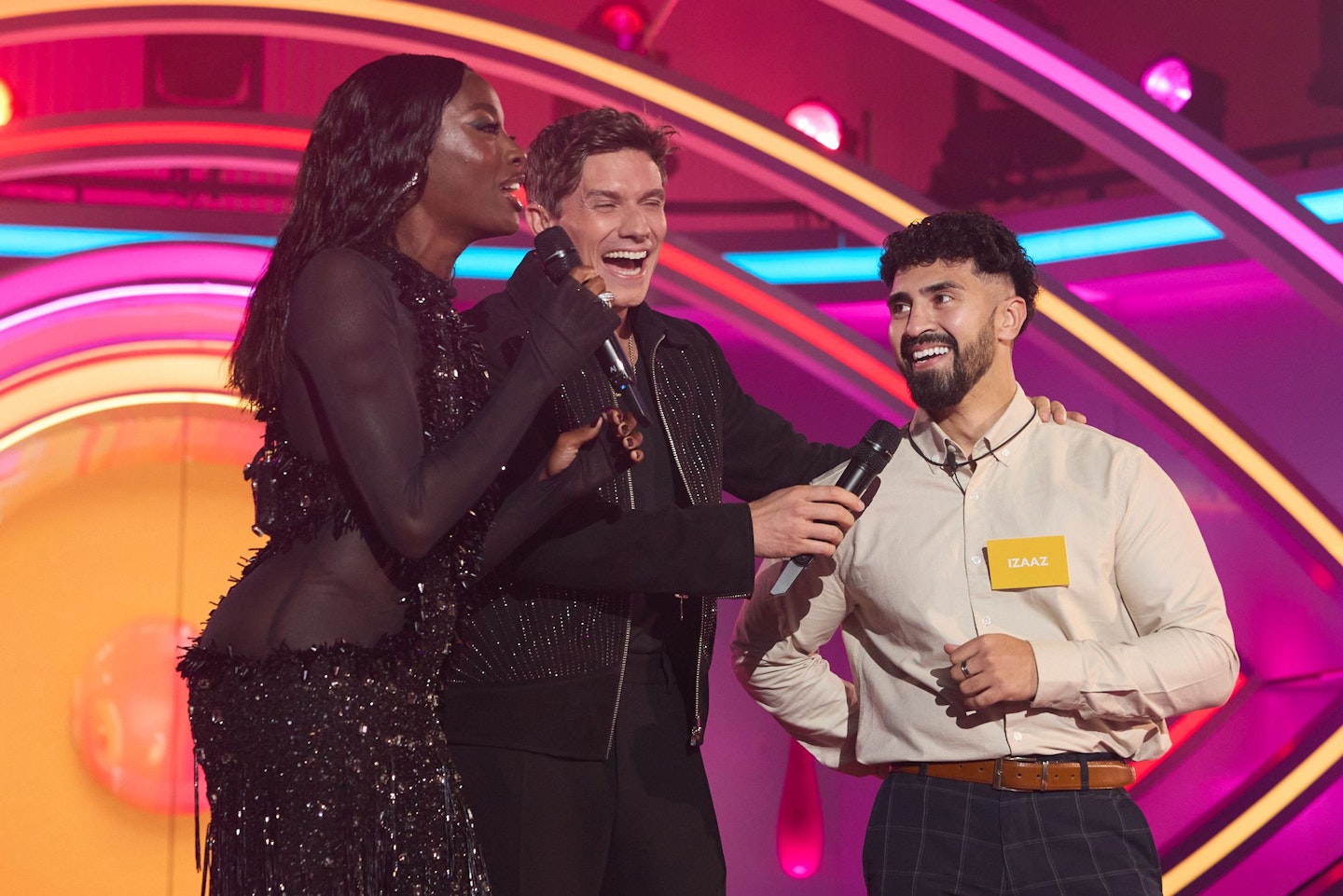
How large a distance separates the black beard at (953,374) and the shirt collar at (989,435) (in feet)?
0.19

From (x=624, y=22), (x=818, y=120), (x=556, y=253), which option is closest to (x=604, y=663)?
(x=556, y=253)

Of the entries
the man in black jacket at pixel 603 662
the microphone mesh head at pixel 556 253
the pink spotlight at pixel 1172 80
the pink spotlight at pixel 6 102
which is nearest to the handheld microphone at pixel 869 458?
the man in black jacket at pixel 603 662

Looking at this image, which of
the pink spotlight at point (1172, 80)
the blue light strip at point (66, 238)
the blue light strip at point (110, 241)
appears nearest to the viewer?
the blue light strip at point (110, 241)

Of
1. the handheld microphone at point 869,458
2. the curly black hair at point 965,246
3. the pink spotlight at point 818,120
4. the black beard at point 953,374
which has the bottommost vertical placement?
the handheld microphone at point 869,458

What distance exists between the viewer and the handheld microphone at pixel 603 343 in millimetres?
2193

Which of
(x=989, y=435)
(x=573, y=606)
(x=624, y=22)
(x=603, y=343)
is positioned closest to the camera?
(x=603, y=343)

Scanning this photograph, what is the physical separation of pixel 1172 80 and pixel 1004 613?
5399 millimetres

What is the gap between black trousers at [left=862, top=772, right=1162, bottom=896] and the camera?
2322 millimetres

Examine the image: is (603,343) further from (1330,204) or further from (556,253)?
(1330,204)

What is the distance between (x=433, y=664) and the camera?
6.47 ft

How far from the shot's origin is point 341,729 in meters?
1.86

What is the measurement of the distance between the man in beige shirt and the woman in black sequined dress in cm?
83

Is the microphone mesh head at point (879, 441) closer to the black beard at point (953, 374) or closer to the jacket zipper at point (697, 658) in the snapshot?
the black beard at point (953, 374)

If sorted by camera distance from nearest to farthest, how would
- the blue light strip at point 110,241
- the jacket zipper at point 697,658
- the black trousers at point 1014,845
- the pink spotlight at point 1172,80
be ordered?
1. the black trousers at point 1014,845
2. the jacket zipper at point 697,658
3. the blue light strip at point 110,241
4. the pink spotlight at point 1172,80
